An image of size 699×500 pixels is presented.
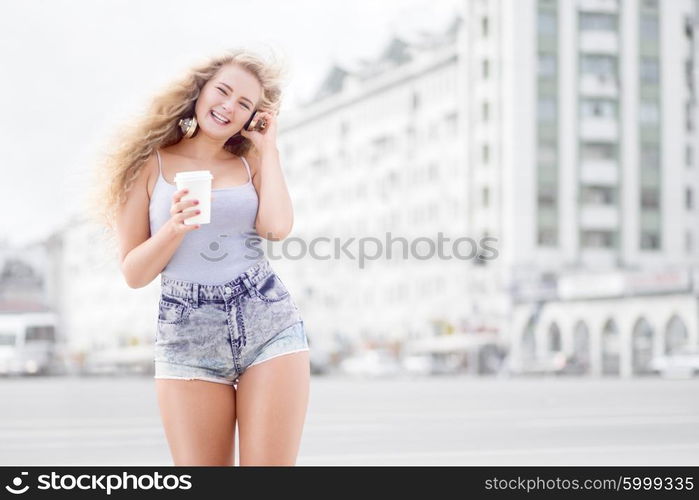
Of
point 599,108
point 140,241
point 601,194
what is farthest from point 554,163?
point 140,241

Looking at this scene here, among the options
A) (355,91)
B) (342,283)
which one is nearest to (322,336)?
(342,283)

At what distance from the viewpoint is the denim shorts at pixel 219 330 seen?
155 inches

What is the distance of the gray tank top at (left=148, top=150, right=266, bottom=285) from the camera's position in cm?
397

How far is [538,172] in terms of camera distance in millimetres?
75312

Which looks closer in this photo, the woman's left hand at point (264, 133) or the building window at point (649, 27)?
the woman's left hand at point (264, 133)

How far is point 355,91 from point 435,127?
47.7ft

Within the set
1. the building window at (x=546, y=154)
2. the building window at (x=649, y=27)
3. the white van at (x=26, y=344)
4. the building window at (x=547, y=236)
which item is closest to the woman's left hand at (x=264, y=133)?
the white van at (x=26, y=344)

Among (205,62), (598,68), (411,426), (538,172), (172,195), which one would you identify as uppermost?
(598,68)

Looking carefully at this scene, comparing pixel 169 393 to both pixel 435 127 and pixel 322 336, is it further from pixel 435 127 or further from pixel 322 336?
pixel 322 336

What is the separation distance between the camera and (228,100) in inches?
162

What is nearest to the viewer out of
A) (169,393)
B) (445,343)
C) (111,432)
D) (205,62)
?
(169,393)

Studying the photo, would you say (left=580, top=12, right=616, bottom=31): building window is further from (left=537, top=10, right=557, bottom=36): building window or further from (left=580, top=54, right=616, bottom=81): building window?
(left=537, top=10, right=557, bottom=36): building window

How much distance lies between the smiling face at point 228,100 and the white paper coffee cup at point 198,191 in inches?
11.2

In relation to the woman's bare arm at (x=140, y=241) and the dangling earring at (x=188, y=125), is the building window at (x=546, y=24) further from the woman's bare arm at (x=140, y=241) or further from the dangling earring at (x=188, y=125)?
the woman's bare arm at (x=140, y=241)
